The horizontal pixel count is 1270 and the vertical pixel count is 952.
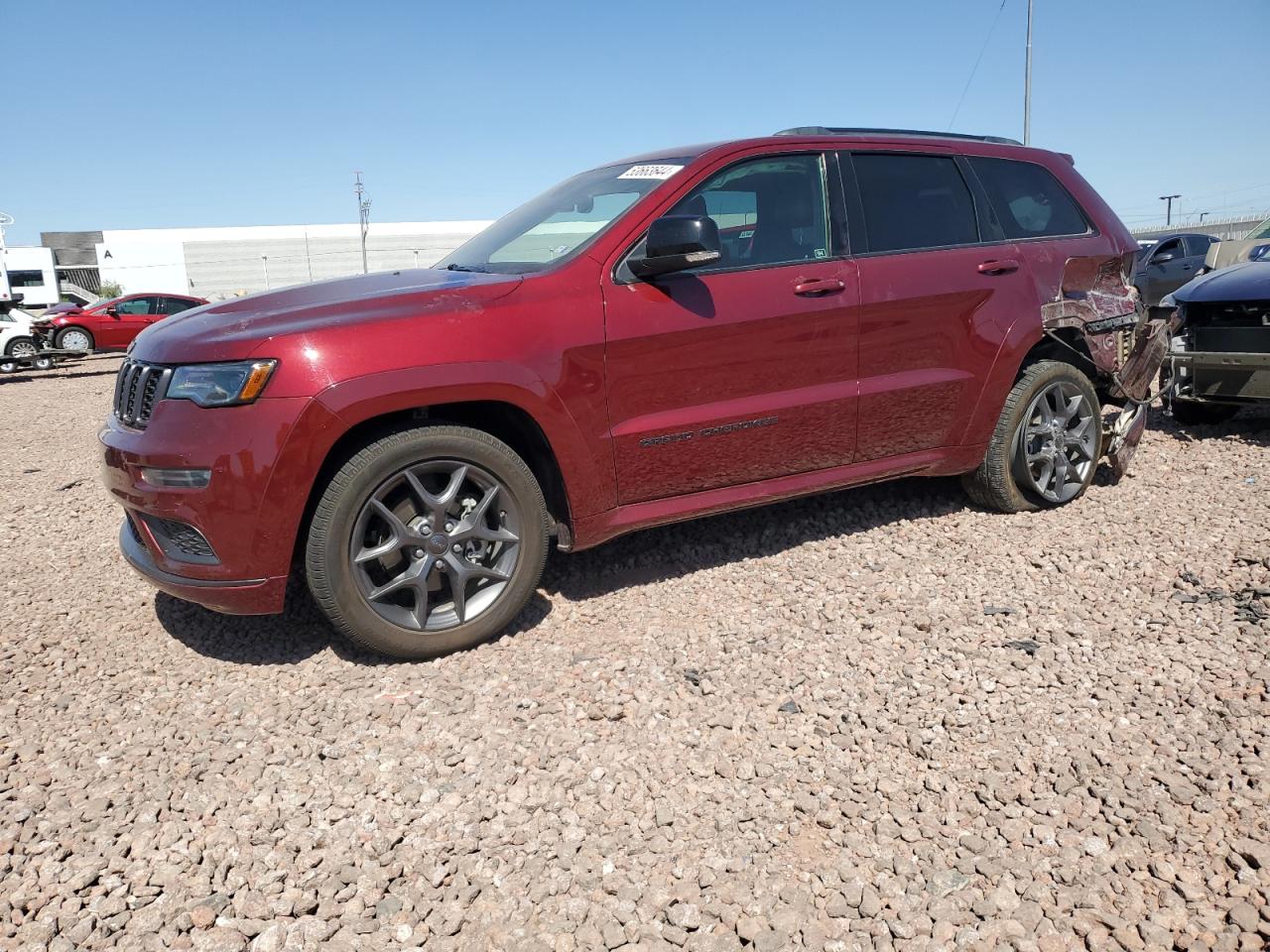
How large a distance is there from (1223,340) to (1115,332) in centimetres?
198

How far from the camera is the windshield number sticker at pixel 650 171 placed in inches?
160

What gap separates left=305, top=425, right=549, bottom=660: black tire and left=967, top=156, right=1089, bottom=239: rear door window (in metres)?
2.91

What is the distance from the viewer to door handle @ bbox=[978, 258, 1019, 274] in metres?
4.62

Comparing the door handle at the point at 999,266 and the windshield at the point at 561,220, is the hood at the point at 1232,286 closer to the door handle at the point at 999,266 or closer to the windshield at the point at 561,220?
the door handle at the point at 999,266

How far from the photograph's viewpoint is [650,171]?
13.7 ft

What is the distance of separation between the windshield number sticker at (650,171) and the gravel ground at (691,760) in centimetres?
182

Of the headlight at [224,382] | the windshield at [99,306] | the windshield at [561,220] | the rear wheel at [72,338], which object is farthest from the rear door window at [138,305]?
the headlight at [224,382]

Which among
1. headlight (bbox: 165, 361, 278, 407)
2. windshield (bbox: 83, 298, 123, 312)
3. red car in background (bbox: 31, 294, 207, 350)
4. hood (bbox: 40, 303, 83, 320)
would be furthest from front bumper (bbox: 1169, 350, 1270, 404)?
windshield (bbox: 83, 298, 123, 312)

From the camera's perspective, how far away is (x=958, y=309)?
453cm

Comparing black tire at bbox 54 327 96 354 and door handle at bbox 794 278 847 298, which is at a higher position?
door handle at bbox 794 278 847 298

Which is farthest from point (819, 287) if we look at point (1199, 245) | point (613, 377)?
point (1199, 245)

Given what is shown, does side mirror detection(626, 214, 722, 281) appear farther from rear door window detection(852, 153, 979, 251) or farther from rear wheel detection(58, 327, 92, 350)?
rear wheel detection(58, 327, 92, 350)

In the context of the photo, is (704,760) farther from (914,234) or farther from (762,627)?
(914,234)

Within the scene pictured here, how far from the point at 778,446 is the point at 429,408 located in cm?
154
